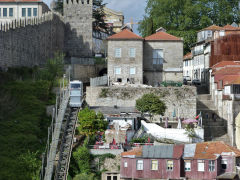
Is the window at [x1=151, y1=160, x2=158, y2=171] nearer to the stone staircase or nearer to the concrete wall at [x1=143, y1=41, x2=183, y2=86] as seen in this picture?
the stone staircase

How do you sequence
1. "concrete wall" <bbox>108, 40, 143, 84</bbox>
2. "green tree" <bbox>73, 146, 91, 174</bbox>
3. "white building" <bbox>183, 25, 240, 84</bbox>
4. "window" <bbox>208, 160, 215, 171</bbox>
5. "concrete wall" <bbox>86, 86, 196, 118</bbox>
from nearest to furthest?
"window" <bbox>208, 160, 215, 171</bbox>, "green tree" <bbox>73, 146, 91, 174</bbox>, "concrete wall" <bbox>86, 86, 196, 118</bbox>, "concrete wall" <bbox>108, 40, 143, 84</bbox>, "white building" <bbox>183, 25, 240, 84</bbox>

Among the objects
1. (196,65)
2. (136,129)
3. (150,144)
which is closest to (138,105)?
(136,129)

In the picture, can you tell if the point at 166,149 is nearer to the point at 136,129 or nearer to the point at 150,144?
the point at 150,144

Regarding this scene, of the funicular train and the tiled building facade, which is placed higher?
the tiled building facade

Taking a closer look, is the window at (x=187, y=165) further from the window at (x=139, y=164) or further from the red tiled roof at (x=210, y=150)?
the window at (x=139, y=164)

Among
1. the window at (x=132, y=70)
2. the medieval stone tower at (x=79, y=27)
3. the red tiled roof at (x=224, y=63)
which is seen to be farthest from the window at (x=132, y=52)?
the medieval stone tower at (x=79, y=27)

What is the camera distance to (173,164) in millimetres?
38656

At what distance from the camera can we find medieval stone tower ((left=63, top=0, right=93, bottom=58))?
64.0 m

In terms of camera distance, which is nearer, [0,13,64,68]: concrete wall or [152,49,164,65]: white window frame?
[0,13,64,68]: concrete wall

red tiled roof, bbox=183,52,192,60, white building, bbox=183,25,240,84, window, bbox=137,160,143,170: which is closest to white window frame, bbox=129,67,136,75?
white building, bbox=183,25,240,84

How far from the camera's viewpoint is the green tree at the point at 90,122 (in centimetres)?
4272

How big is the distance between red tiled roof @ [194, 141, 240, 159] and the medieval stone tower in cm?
2650

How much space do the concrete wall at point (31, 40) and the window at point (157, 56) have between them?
428 inches

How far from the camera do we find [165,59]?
5412cm
